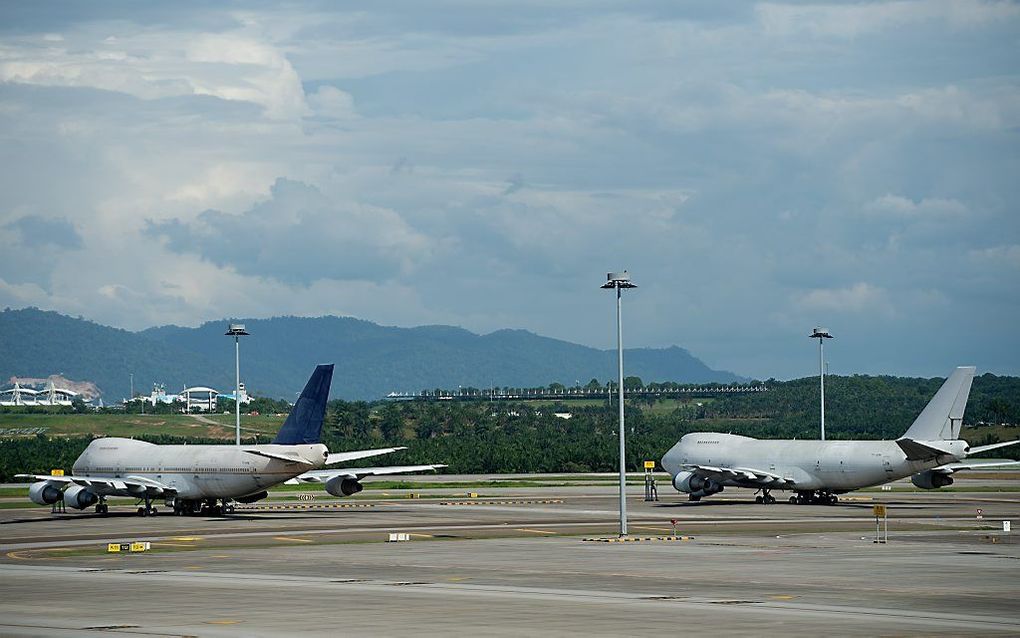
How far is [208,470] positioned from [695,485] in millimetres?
34358

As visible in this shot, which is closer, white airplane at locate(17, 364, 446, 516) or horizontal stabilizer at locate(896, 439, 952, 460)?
white airplane at locate(17, 364, 446, 516)

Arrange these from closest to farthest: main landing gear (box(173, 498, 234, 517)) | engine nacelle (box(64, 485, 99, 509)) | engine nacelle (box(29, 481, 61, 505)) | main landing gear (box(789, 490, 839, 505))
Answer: engine nacelle (box(64, 485, 99, 509))
engine nacelle (box(29, 481, 61, 505))
main landing gear (box(173, 498, 234, 517))
main landing gear (box(789, 490, 839, 505))

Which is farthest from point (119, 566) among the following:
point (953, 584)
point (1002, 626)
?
point (1002, 626)

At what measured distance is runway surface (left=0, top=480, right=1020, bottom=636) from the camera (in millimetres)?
36625

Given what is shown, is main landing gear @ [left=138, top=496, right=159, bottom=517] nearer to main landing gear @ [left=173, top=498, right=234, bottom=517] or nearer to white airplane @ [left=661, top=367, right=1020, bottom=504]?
main landing gear @ [left=173, top=498, right=234, bottom=517]

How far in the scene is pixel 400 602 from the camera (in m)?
41.7

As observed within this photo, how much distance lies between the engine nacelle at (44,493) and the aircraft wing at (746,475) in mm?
42426

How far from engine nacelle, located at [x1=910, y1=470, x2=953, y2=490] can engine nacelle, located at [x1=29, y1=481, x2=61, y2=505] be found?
52.9 metres

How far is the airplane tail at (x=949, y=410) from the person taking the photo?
3659 inches

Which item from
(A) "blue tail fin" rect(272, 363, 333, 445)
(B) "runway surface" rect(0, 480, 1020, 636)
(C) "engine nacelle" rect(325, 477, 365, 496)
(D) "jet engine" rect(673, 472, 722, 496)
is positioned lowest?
(B) "runway surface" rect(0, 480, 1020, 636)

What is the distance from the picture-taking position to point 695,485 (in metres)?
107

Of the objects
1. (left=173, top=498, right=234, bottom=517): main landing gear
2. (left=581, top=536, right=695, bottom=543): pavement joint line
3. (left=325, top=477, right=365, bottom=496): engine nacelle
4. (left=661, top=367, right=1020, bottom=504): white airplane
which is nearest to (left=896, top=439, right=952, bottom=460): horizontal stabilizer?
(left=661, top=367, right=1020, bottom=504): white airplane

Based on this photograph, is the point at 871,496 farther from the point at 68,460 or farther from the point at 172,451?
the point at 68,460

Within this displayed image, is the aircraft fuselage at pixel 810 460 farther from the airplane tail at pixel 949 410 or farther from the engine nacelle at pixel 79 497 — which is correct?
the engine nacelle at pixel 79 497
